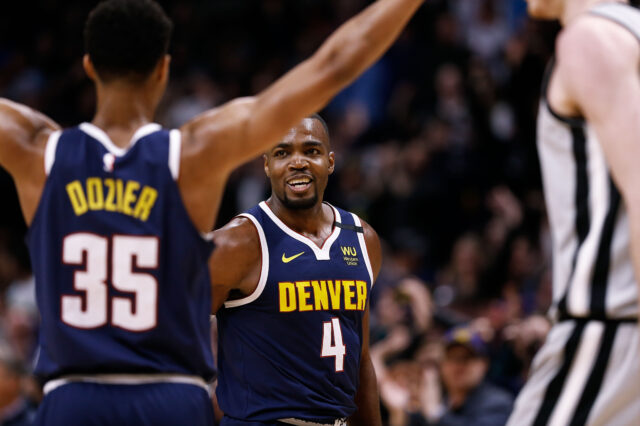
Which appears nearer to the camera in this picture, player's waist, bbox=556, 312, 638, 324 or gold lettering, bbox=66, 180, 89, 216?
player's waist, bbox=556, 312, 638, 324

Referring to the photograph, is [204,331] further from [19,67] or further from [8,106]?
[19,67]

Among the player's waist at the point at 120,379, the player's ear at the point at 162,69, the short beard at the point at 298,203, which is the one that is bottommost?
the player's waist at the point at 120,379

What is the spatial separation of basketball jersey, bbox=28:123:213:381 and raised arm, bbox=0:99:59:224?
5 cm

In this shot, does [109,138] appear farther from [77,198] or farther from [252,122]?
[252,122]

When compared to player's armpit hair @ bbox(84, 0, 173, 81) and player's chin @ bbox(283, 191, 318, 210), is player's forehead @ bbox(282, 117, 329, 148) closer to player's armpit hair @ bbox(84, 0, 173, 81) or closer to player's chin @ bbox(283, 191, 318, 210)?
player's chin @ bbox(283, 191, 318, 210)

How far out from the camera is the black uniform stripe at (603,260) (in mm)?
2887

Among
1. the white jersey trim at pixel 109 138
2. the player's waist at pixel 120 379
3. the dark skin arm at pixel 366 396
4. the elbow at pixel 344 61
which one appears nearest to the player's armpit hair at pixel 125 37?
the white jersey trim at pixel 109 138

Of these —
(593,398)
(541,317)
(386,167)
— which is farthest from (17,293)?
(593,398)

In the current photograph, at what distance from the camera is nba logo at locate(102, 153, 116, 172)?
3117mm

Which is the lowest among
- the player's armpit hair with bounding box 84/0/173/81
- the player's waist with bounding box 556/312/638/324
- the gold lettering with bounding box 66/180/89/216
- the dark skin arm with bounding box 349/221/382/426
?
the dark skin arm with bounding box 349/221/382/426

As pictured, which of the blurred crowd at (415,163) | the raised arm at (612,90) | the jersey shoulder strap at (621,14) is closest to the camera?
the raised arm at (612,90)

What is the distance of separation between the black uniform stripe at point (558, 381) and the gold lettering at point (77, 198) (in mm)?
1650

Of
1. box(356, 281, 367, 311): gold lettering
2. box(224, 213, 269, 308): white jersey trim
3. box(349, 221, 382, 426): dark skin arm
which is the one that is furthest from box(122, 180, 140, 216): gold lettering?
box(349, 221, 382, 426): dark skin arm

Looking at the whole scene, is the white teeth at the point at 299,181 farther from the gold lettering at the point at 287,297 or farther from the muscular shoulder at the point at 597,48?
the muscular shoulder at the point at 597,48
